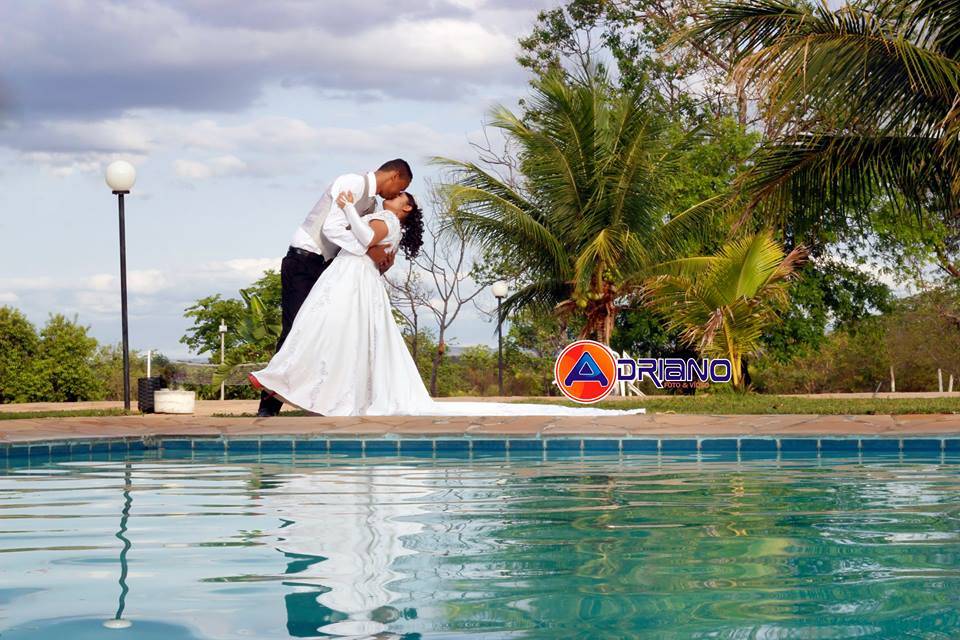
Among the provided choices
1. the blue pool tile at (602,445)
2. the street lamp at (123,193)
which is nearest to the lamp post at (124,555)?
the blue pool tile at (602,445)

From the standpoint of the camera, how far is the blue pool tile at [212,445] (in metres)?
8.95

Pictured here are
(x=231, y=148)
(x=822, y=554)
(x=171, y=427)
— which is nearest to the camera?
(x=822, y=554)

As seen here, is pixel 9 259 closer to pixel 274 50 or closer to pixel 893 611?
pixel 274 50

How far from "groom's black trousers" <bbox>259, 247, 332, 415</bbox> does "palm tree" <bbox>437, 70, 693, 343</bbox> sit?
5.21 metres

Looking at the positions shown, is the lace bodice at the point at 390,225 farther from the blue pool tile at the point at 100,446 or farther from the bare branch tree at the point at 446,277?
the bare branch tree at the point at 446,277

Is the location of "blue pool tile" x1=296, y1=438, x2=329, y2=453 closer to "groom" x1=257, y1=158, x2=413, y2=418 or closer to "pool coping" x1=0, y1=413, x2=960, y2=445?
"pool coping" x1=0, y1=413, x2=960, y2=445

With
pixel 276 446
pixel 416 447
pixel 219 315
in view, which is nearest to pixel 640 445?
pixel 416 447

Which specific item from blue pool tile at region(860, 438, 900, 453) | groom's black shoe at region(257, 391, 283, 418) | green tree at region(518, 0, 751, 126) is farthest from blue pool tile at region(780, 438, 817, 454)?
green tree at region(518, 0, 751, 126)

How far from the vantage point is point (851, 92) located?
36.6 feet

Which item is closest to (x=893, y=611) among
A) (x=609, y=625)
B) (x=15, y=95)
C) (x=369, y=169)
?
(x=609, y=625)

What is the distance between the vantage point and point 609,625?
9.21 ft

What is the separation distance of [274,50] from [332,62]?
0.67 m

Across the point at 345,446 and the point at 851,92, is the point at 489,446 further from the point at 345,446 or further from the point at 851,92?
the point at 851,92

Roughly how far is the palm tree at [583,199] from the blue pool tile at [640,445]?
22.0 feet
